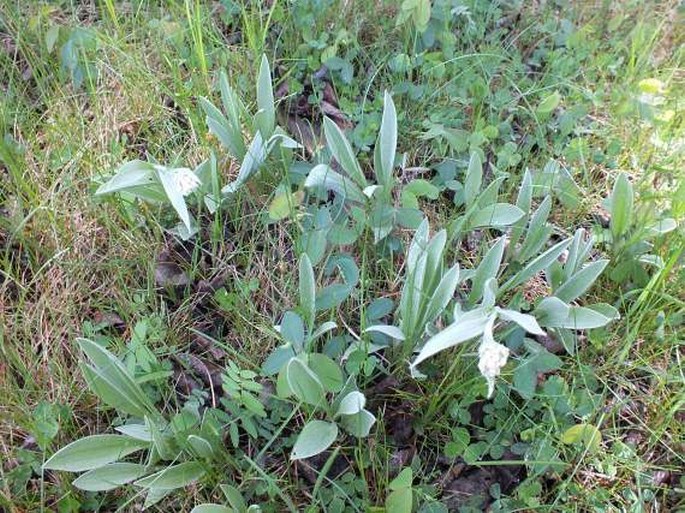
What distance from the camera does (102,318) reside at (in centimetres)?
160

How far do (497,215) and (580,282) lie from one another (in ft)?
0.74

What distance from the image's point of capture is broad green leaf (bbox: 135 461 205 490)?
1288 millimetres

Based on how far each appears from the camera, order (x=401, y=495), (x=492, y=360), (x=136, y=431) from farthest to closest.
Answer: (x=136, y=431) < (x=401, y=495) < (x=492, y=360)

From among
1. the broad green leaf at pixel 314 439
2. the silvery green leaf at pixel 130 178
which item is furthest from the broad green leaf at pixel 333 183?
the broad green leaf at pixel 314 439

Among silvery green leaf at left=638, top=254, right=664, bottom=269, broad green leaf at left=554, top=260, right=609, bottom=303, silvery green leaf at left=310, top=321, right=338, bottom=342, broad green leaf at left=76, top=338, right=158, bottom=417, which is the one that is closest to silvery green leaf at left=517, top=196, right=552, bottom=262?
→ broad green leaf at left=554, top=260, right=609, bottom=303

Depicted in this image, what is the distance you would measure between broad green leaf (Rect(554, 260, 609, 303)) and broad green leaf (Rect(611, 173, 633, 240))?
197mm

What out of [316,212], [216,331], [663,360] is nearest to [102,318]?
[216,331]

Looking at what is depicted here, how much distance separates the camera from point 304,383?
4.15 feet

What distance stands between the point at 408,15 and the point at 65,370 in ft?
4.21

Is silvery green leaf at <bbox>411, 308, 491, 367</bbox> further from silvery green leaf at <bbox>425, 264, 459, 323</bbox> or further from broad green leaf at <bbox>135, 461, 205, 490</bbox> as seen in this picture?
broad green leaf at <bbox>135, 461, 205, 490</bbox>

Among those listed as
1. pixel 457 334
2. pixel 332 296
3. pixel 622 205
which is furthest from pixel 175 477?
pixel 622 205

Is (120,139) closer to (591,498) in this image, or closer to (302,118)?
(302,118)

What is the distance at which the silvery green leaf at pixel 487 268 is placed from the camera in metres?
1.46

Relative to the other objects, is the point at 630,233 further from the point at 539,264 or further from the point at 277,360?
the point at 277,360
